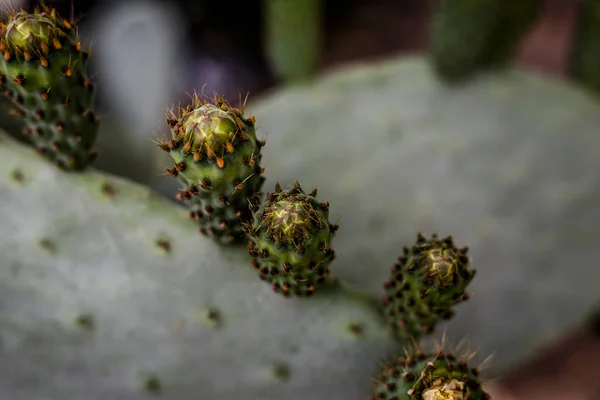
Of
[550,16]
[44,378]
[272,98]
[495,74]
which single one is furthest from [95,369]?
[550,16]

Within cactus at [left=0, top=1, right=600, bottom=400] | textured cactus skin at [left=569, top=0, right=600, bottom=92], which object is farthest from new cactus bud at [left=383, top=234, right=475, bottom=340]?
textured cactus skin at [left=569, top=0, right=600, bottom=92]

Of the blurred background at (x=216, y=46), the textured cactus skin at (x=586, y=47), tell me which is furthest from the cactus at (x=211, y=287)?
the textured cactus skin at (x=586, y=47)

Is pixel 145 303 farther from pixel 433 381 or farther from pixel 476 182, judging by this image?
pixel 476 182

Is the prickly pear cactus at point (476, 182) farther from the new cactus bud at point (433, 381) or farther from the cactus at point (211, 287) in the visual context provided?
the new cactus bud at point (433, 381)

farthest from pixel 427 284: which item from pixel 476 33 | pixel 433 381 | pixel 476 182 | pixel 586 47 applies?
pixel 586 47

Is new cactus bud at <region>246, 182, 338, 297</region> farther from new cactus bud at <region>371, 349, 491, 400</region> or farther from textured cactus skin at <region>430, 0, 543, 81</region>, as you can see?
textured cactus skin at <region>430, 0, 543, 81</region>

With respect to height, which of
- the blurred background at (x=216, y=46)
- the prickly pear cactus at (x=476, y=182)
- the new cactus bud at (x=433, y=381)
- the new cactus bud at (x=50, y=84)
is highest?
the blurred background at (x=216, y=46)

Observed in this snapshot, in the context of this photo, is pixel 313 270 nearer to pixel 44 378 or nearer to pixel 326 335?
pixel 326 335
